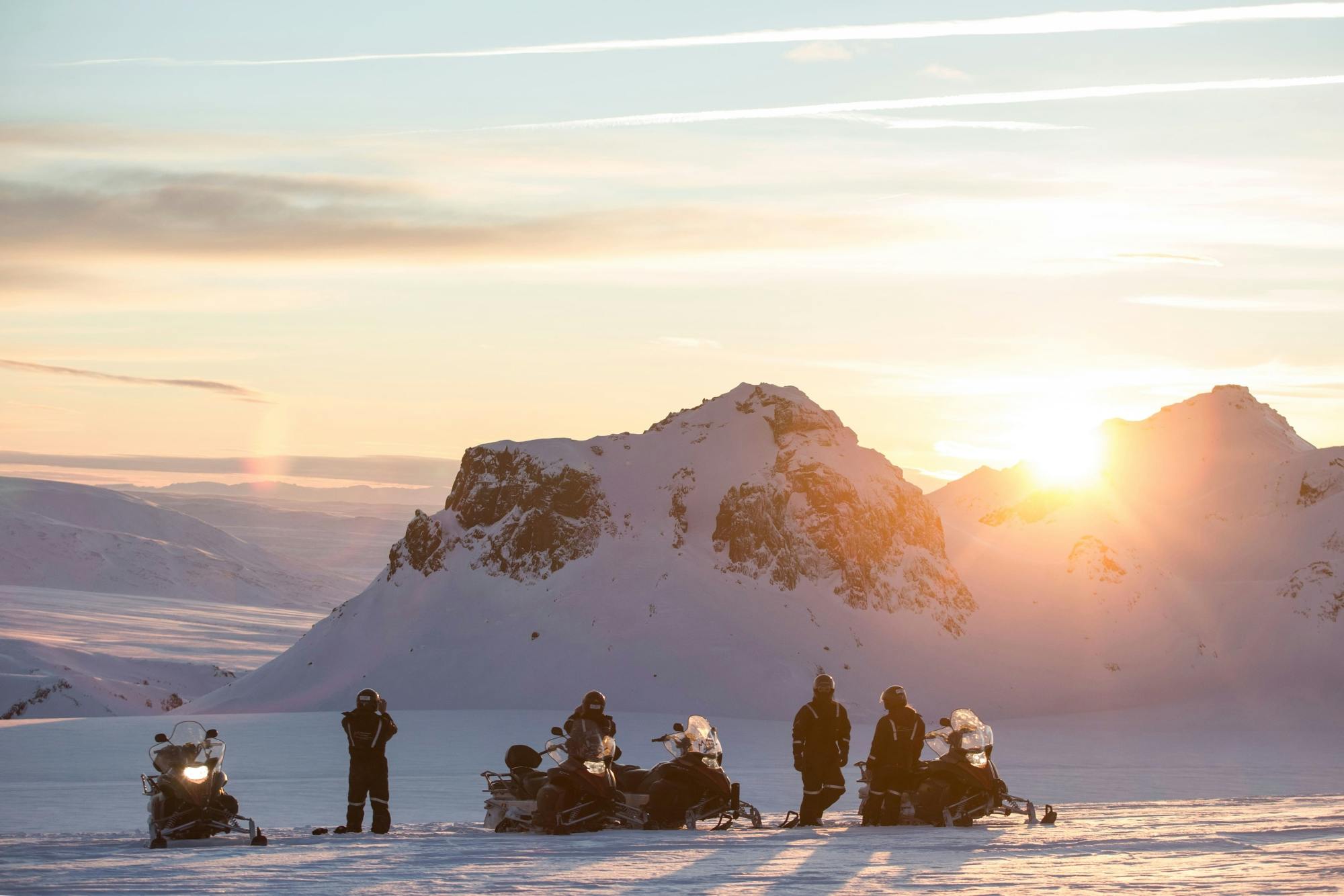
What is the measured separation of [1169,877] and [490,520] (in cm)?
4611

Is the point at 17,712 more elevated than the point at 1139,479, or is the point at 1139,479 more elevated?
the point at 1139,479

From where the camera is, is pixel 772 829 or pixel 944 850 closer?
pixel 944 850

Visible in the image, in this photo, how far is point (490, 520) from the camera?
188 ft

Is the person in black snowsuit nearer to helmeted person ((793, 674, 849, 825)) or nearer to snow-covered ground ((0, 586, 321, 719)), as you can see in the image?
helmeted person ((793, 674, 849, 825))

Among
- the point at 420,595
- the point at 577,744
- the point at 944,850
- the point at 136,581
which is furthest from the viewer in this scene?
the point at 136,581

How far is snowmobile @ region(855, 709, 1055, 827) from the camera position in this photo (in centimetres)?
1822

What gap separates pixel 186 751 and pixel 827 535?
138 feet

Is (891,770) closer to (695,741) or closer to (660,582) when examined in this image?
(695,741)

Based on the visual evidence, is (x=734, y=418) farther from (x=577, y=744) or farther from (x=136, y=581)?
(x=136, y=581)

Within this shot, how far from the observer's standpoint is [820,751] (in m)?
18.7

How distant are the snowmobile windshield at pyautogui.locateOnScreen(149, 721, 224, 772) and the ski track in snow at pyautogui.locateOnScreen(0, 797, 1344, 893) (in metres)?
0.83

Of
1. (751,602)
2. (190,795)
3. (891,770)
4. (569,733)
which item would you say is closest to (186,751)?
(190,795)

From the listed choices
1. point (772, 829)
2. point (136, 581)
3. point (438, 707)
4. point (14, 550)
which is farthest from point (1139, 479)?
point (14, 550)

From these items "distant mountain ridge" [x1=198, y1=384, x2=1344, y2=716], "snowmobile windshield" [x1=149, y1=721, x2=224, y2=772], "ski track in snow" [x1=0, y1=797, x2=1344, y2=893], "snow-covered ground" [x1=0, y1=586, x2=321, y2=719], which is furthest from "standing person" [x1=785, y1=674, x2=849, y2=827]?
"snow-covered ground" [x1=0, y1=586, x2=321, y2=719]
